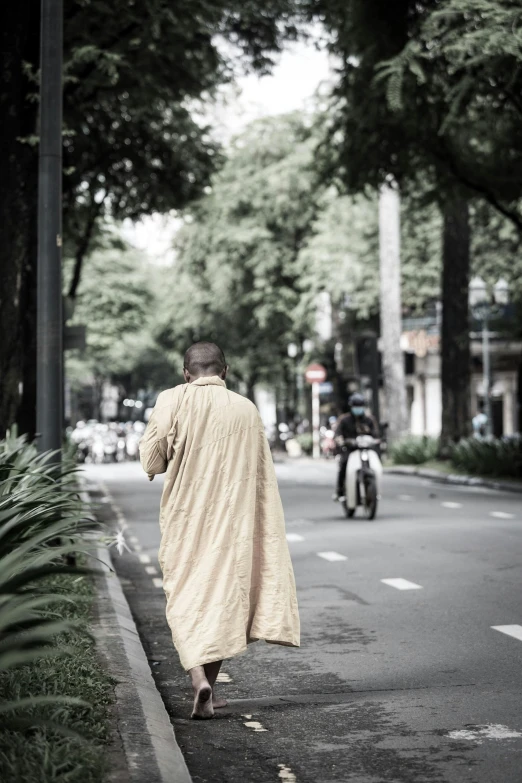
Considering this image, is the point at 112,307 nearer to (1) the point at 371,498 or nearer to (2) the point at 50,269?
(1) the point at 371,498

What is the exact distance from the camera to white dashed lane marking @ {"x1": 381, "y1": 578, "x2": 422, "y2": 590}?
10.6 meters

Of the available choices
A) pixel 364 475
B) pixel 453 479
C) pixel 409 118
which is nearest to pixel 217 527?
pixel 364 475

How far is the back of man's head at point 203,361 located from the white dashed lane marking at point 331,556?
696cm

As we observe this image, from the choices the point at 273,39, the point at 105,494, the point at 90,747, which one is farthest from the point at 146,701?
the point at 105,494

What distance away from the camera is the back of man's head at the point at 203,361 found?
6059 mm

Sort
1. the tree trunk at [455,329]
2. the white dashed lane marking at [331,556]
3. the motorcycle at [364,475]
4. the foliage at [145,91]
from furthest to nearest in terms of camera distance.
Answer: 1. the tree trunk at [455,329]
2. the motorcycle at [364,475]
3. the foliage at [145,91]
4. the white dashed lane marking at [331,556]

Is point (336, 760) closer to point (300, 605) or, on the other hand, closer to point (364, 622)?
point (364, 622)

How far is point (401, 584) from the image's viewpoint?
35.4 feet

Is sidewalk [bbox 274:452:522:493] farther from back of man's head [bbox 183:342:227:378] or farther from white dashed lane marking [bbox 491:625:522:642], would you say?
back of man's head [bbox 183:342:227:378]

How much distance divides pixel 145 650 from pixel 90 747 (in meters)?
Answer: 3.84

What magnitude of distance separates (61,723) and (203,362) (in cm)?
194

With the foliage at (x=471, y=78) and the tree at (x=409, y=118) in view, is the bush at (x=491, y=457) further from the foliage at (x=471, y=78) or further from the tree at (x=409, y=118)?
the foliage at (x=471, y=78)

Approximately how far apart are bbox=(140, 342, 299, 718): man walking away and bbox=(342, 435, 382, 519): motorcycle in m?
11.3

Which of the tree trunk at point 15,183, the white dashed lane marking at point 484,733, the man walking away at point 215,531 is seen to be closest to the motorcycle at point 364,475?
the tree trunk at point 15,183
